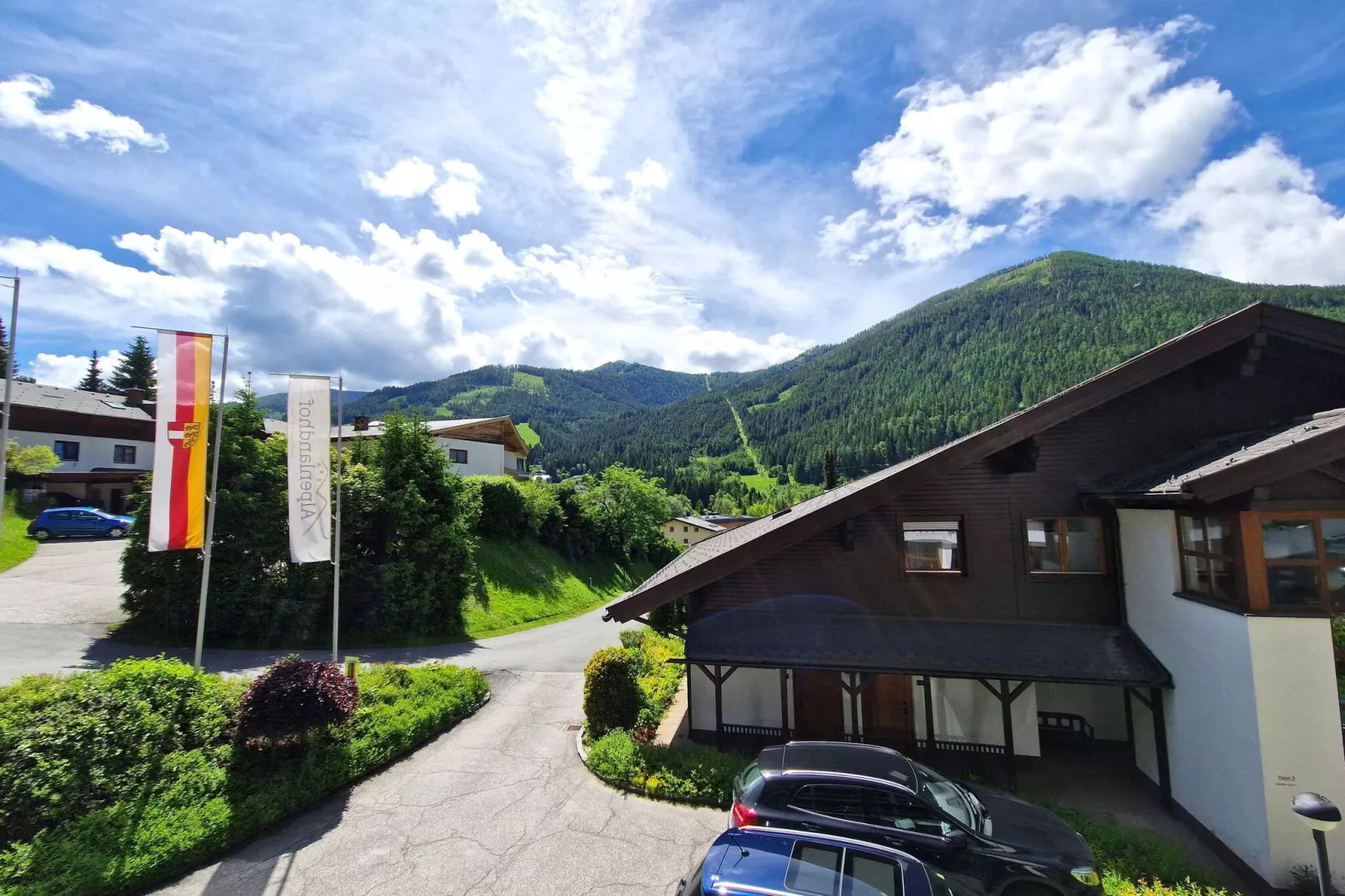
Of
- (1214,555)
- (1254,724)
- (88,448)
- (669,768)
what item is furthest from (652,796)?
(88,448)

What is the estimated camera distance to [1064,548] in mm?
11734

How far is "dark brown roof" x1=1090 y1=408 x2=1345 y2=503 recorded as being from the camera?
26.4 feet

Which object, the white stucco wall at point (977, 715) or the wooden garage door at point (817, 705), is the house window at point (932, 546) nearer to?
the white stucco wall at point (977, 715)

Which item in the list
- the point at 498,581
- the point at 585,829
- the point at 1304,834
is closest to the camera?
the point at 1304,834

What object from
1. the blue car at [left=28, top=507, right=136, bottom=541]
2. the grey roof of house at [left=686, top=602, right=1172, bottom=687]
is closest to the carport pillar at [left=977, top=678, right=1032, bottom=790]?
the grey roof of house at [left=686, top=602, right=1172, bottom=687]

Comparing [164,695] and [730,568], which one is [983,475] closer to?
[730,568]

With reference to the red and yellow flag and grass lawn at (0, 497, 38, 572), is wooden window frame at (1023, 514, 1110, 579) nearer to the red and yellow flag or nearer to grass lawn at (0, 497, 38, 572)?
the red and yellow flag

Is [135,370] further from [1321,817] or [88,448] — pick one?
[1321,817]

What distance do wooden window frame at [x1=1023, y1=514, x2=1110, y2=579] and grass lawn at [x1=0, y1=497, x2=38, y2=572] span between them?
3781 cm

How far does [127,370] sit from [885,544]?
93.1 metres

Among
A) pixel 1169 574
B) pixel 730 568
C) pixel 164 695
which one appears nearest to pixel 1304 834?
pixel 1169 574

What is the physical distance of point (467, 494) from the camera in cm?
2633

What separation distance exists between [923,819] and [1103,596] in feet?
22.7

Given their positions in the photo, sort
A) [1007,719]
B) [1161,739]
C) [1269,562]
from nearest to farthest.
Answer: [1269,562] < [1161,739] < [1007,719]
